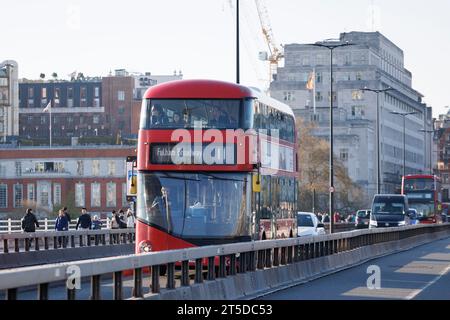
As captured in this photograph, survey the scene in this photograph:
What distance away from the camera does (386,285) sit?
2825 centimetres

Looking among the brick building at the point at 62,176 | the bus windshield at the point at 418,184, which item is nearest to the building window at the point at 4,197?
the brick building at the point at 62,176

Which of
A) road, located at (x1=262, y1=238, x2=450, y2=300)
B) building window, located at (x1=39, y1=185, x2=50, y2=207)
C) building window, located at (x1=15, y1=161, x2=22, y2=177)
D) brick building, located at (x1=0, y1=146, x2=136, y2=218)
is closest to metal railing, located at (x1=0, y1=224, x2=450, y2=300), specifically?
road, located at (x1=262, y1=238, x2=450, y2=300)

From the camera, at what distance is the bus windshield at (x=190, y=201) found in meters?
29.3

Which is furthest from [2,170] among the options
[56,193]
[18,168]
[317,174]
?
[317,174]

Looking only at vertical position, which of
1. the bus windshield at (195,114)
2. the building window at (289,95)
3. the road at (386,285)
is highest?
the building window at (289,95)

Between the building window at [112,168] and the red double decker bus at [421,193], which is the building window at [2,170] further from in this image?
the red double decker bus at [421,193]

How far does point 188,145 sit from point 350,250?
13123 mm

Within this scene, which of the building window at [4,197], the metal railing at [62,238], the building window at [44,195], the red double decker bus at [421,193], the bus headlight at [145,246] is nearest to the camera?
the bus headlight at [145,246]

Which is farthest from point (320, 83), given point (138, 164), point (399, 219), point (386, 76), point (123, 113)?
point (138, 164)

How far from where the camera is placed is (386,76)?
609 ft

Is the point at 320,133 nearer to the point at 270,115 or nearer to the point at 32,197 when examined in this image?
the point at 32,197

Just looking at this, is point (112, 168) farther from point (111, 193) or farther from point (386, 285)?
point (386, 285)

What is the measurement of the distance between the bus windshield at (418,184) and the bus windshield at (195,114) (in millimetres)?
65870

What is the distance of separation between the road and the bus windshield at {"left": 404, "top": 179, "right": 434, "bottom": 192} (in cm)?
5427
